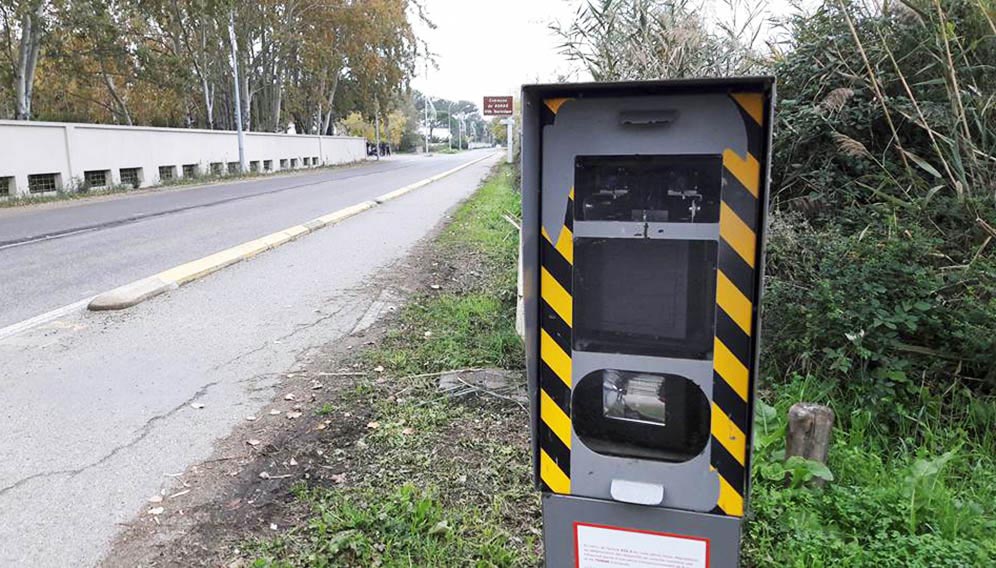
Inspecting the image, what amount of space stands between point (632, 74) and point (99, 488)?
206 inches

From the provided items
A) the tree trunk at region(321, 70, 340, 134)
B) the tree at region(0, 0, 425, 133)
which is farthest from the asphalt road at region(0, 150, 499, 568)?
the tree trunk at region(321, 70, 340, 134)

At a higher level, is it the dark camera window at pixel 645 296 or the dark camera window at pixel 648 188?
the dark camera window at pixel 648 188

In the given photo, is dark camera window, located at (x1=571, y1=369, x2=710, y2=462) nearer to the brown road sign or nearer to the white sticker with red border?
the white sticker with red border

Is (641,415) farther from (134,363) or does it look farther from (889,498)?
(134,363)

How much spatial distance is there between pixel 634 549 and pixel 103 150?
22.7 m

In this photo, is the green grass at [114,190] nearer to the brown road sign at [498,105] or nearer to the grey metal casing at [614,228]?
the brown road sign at [498,105]

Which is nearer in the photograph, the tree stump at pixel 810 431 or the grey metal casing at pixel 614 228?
the grey metal casing at pixel 614 228

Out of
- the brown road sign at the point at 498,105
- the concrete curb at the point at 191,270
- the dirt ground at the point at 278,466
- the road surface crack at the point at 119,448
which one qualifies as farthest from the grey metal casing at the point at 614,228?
the brown road sign at the point at 498,105

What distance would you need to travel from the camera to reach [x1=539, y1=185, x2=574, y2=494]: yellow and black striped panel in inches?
81.0

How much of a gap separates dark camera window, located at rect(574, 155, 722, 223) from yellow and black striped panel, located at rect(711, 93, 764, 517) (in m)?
0.05

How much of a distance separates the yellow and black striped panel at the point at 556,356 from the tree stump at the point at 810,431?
4.20 ft

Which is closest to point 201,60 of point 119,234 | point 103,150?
point 103,150

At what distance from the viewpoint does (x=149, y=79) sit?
27797mm

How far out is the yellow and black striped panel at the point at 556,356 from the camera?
81.0 inches
